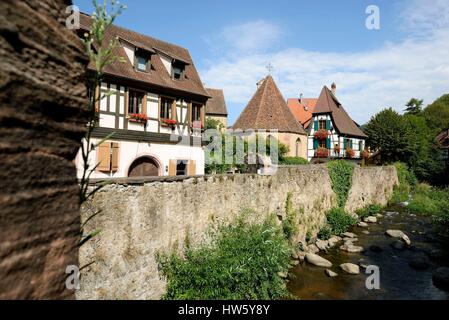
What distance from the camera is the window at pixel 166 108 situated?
44.7 ft

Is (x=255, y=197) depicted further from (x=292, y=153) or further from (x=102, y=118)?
(x=292, y=153)

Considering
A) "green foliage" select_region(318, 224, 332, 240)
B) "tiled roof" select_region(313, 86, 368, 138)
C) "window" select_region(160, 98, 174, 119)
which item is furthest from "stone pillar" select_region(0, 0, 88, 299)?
"tiled roof" select_region(313, 86, 368, 138)

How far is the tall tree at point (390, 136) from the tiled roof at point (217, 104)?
56.6 feet

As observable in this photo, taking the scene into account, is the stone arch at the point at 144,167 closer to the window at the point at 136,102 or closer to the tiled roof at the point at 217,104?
the window at the point at 136,102

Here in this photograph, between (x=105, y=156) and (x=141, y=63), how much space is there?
4.89m

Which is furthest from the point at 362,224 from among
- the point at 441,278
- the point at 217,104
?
the point at 217,104

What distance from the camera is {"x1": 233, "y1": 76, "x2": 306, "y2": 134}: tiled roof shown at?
2438cm

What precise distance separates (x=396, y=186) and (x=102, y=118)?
91.9ft

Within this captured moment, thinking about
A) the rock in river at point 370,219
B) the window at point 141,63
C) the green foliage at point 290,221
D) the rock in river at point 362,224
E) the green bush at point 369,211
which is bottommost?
the rock in river at point 362,224

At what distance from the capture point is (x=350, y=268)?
483 inches

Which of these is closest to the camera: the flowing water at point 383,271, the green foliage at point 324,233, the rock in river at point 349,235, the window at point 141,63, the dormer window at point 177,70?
the flowing water at point 383,271

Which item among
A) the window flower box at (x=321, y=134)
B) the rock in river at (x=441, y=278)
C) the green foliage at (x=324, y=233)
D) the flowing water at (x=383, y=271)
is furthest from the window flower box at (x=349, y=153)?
the rock in river at (x=441, y=278)
